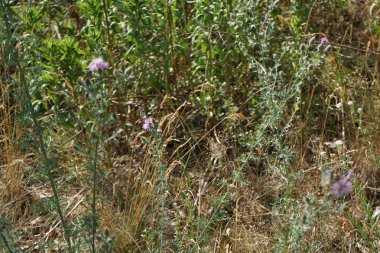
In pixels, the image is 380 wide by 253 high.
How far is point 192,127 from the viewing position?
4086mm

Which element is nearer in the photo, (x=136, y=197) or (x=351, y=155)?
(x=136, y=197)

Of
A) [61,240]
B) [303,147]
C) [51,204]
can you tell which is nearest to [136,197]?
[61,240]

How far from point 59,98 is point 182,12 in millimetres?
916

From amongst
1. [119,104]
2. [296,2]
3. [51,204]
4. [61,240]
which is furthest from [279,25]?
[51,204]

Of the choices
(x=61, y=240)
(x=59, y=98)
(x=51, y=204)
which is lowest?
(x=61, y=240)

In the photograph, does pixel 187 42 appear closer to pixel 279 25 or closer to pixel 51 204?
pixel 279 25

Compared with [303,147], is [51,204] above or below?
above

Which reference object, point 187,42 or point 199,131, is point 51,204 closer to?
point 199,131

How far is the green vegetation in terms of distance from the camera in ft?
10.9

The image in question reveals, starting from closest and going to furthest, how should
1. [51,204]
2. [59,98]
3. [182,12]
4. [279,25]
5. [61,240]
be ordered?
[51,204]
[61,240]
[59,98]
[182,12]
[279,25]

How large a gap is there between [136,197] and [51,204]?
0.73 meters

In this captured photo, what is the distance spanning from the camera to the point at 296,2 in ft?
13.6

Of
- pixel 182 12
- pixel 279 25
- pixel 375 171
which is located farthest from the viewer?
pixel 279 25

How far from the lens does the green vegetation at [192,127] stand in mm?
3316
